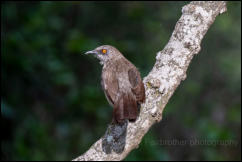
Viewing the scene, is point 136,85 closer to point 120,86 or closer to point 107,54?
point 120,86

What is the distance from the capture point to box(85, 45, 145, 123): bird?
16.2 feet

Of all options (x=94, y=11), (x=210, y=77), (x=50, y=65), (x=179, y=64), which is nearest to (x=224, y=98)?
(x=210, y=77)

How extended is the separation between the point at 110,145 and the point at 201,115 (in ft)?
16.7

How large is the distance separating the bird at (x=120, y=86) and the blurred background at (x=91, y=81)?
1.89 m

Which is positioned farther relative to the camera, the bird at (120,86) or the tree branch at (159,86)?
the bird at (120,86)

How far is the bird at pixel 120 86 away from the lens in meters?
4.94

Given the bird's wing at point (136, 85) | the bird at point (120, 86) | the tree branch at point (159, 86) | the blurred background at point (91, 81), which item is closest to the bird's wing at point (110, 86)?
the bird at point (120, 86)

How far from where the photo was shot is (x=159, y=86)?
16.0 ft

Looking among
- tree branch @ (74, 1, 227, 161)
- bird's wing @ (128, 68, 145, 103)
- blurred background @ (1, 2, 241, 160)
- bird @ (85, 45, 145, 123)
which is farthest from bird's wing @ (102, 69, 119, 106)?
blurred background @ (1, 2, 241, 160)

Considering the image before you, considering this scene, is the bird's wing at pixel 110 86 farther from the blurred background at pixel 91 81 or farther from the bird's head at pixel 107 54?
the blurred background at pixel 91 81

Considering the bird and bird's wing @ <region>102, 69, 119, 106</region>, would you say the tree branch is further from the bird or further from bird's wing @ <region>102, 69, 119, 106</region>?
bird's wing @ <region>102, 69, 119, 106</region>

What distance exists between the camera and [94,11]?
29.5ft

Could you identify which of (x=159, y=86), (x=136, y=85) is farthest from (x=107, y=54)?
(x=159, y=86)

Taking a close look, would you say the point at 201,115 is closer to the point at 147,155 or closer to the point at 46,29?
the point at 147,155
